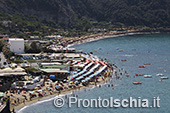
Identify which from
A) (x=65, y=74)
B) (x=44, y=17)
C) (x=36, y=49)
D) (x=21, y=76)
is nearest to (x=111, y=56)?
(x=36, y=49)

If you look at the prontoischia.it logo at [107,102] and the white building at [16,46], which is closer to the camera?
the prontoischia.it logo at [107,102]

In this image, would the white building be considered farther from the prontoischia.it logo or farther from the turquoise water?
the prontoischia.it logo

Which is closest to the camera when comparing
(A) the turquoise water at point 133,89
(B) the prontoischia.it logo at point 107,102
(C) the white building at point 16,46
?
(A) the turquoise water at point 133,89

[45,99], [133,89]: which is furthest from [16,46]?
[133,89]

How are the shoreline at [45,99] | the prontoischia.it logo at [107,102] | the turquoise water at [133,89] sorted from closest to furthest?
1. the shoreline at [45,99]
2. the turquoise water at [133,89]
3. the prontoischia.it logo at [107,102]

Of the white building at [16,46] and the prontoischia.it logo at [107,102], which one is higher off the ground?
the white building at [16,46]

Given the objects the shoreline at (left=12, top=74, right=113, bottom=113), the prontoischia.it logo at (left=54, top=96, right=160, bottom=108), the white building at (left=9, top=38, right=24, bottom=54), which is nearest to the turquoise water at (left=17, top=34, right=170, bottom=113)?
the shoreline at (left=12, top=74, right=113, bottom=113)

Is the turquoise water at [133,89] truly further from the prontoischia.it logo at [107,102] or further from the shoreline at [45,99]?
the prontoischia.it logo at [107,102]

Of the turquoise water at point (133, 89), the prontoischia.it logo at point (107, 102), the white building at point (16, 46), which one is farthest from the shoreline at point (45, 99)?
the white building at point (16, 46)

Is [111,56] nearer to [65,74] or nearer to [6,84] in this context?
[65,74]
